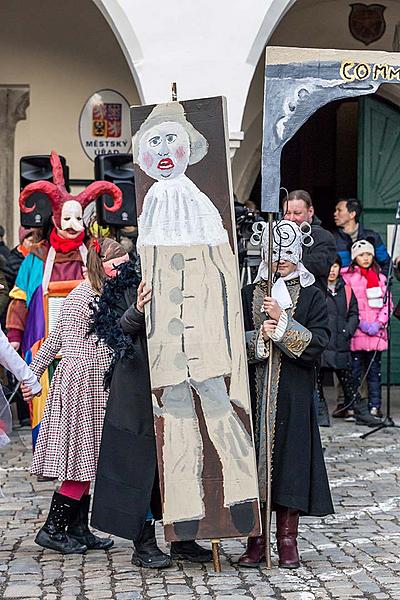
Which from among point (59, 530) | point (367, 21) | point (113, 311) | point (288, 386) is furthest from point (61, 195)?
point (367, 21)

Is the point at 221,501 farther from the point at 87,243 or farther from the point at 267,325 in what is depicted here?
the point at 87,243

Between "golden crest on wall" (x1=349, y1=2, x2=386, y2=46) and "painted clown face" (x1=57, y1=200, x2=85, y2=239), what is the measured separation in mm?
5794

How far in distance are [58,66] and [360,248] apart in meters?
3.72

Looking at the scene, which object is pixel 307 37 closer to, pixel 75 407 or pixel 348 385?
pixel 348 385

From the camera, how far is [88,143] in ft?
41.5

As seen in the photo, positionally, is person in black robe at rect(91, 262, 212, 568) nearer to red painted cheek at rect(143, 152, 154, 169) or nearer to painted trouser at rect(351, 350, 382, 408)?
red painted cheek at rect(143, 152, 154, 169)

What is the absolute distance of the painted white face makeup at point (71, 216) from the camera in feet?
26.6

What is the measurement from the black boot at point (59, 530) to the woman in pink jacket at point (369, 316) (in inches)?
189

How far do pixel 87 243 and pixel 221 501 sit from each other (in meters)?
2.92

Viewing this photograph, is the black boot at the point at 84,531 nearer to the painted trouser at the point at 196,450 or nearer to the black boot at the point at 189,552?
the black boot at the point at 189,552

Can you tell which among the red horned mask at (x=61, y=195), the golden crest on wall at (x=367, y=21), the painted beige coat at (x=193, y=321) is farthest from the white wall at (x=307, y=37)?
the painted beige coat at (x=193, y=321)

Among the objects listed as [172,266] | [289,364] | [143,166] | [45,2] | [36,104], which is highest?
[45,2]

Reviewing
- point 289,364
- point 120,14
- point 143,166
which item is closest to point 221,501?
point 289,364

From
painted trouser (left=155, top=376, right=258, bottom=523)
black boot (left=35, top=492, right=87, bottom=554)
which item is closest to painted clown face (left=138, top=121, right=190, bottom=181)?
painted trouser (left=155, top=376, right=258, bottom=523)
